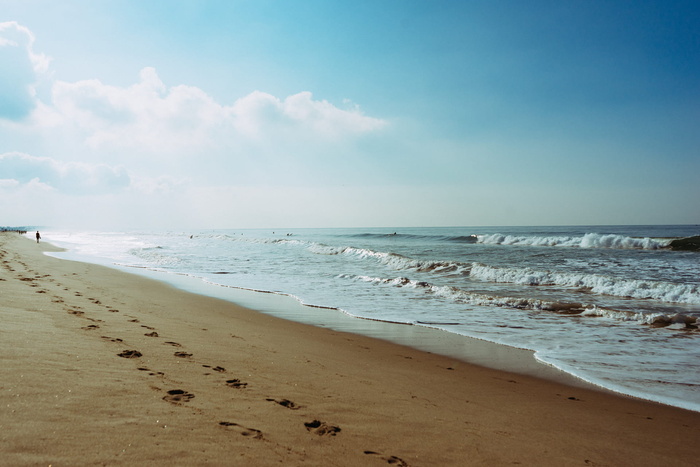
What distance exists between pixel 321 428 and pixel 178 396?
1399mm

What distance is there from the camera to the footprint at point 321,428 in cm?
328

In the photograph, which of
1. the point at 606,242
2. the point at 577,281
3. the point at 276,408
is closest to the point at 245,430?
the point at 276,408

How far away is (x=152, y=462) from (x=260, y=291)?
11.9 metres

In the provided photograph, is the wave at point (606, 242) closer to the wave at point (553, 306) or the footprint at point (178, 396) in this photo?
the wave at point (553, 306)

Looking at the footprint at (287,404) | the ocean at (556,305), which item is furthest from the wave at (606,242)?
the footprint at (287,404)

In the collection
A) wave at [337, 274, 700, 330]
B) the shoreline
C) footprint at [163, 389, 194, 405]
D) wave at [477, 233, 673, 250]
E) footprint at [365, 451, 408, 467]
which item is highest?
wave at [477, 233, 673, 250]

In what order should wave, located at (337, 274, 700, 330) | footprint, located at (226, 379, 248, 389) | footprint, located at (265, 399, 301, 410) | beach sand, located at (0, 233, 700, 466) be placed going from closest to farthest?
beach sand, located at (0, 233, 700, 466) < footprint, located at (265, 399, 301, 410) < footprint, located at (226, 379, 248, 389) < wave, located at (337, 274, 700, 330)

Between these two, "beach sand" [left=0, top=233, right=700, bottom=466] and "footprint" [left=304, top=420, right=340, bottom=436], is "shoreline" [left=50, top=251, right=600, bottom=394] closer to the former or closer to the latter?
"beach sand" [left=0, top=233, right=700, bottom=466]

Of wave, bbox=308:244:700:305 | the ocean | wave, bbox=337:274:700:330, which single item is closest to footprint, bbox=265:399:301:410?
the ocean

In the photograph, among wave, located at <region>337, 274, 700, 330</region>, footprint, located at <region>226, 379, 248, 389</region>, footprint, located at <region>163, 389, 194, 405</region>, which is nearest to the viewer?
footprint, located at <region>163, 389, 194, 405</region>

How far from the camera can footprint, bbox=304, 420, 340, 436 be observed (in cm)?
328

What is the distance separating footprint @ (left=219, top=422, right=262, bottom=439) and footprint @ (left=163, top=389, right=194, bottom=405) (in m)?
0.60

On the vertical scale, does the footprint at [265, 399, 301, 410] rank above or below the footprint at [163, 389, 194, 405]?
below

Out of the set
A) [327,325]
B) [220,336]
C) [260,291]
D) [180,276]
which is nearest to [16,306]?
[220,336]
